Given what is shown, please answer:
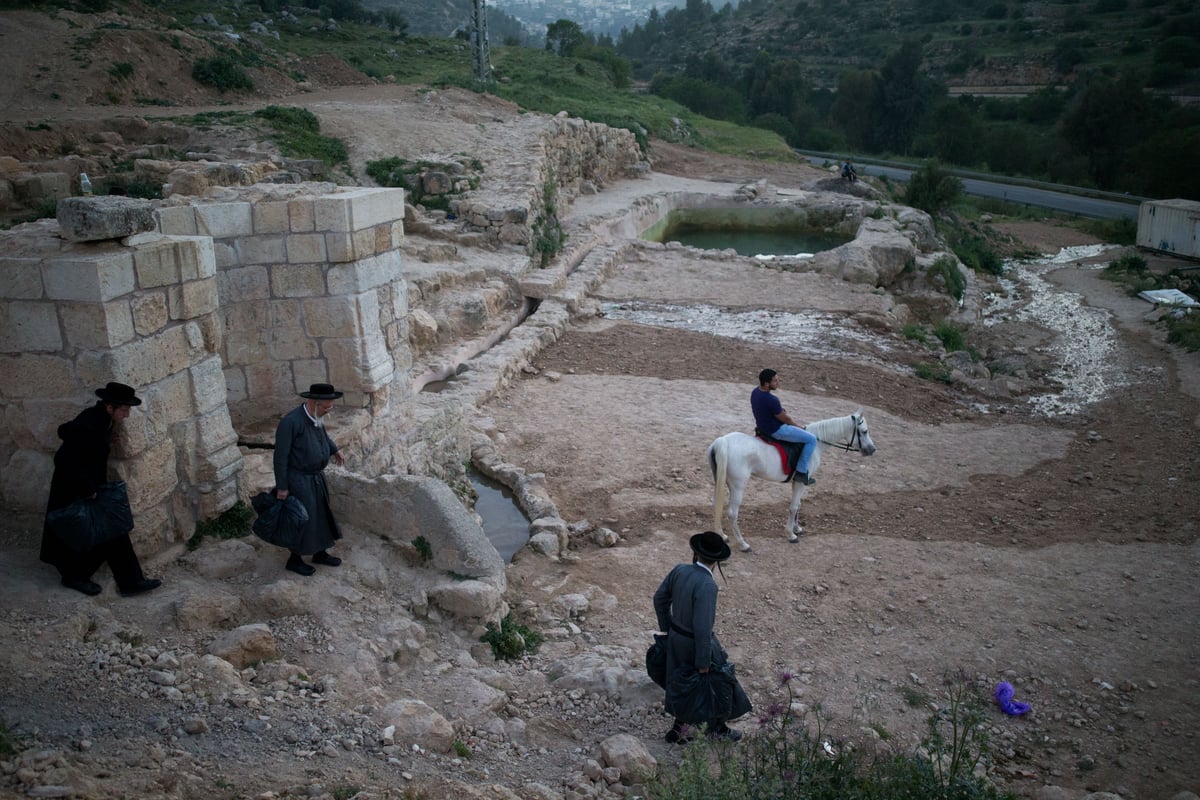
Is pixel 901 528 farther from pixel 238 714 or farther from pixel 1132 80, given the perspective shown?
pixel 1132 80

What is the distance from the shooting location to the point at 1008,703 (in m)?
5.68

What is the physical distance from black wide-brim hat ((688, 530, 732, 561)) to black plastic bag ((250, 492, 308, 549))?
2485 mm

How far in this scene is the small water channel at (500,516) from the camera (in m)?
8.29

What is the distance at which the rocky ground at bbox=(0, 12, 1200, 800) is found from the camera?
161 inches

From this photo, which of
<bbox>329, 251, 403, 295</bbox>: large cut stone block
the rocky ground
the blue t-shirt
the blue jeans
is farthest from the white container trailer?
<bbox>329, 251, 403, 295</bbox>: large cut stone block

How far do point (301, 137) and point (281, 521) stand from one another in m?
13.4

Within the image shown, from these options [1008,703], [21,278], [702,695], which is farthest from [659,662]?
[21,278]

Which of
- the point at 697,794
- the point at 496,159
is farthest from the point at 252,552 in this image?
the point at 496,159

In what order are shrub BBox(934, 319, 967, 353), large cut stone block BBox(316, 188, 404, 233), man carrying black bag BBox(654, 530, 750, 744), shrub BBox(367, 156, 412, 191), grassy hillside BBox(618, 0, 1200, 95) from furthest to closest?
grassy hillside BBox(618, 0, 1200, 95)
shrub BBox(367, 156, 412, 191)
shrub BBox(934, 319, 967, 353)
large cut stone block BBox(316, 188, 404, 233)
man carrying black bag BBox(654, 530, 750, 744)

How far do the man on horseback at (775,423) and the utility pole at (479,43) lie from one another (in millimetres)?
20785

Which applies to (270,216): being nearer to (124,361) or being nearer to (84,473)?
(124,361)

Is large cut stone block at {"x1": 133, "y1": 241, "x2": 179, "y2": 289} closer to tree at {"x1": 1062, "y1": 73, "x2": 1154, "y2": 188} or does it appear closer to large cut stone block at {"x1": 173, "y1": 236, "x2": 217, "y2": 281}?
large cut stone block at {"x1": 173, "y1": 236, "x2": 217, "y2": 281}

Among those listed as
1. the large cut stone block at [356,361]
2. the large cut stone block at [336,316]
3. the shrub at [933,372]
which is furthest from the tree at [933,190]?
the large cut stone block at [336,316]

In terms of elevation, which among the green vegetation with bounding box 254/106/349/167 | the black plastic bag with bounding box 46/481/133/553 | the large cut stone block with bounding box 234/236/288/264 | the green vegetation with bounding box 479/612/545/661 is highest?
the green vegetation with bounding box 254/106/349/167
